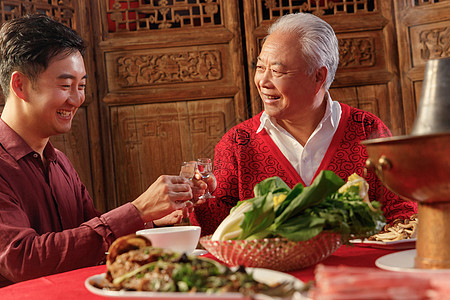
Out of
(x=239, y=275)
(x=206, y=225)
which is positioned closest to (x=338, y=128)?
(x=206, y=225)

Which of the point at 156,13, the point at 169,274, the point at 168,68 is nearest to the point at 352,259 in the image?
the point at 169,274

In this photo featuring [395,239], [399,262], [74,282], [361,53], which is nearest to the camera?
[399,262]

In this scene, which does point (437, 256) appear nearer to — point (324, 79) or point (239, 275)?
point (239, 275)

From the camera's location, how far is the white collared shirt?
2262 millimetres

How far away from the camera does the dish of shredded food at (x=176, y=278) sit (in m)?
0.71

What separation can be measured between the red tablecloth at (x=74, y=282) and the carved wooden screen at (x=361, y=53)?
2108 mm

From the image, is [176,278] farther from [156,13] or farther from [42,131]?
[156,13]

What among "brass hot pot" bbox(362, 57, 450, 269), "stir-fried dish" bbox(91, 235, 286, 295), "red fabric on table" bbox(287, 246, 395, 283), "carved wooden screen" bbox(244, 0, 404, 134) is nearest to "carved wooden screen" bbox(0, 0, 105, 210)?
"carved wooden screen" bbox(244, 0, 404, 134)

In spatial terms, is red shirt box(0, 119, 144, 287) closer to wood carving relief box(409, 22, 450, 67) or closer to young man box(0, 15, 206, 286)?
young man box(0, 15, 206, 286)

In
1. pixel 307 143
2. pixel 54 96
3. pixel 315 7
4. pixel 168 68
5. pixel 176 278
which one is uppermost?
pixel 315 7

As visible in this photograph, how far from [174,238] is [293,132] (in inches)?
48.8

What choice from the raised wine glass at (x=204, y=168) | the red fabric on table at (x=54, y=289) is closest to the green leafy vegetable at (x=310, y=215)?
the red fabric on table at (x=54, y=289)

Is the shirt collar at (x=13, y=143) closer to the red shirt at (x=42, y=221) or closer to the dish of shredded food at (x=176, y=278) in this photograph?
the red shirt at (x=42, y=221)

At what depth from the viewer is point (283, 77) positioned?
227 cm
